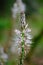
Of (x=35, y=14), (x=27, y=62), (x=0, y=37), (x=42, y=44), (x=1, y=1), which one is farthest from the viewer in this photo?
(x=1, y=1)

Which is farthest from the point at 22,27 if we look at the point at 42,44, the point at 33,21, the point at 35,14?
the point at 35,14

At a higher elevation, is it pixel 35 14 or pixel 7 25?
pixel 35 14

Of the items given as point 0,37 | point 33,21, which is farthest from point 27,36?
point 33,21

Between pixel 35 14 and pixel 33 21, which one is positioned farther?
pixel 35 14

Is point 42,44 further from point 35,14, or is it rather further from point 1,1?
point 1,1

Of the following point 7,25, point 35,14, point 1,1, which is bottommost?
point 7,25

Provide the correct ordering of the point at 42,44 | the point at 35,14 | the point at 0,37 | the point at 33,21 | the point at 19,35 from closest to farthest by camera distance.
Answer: the point at 19,35
the point at 42,44
the point at 0,37
the point at 33,21
the point at 35,14
